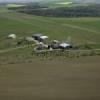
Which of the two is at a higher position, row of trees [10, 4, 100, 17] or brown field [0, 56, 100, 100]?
brown field [0, 56, 100, 100]

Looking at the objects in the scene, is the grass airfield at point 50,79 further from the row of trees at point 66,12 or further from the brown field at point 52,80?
the row of trees at point 66,12

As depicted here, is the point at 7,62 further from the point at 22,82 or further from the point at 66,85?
the point at 66,85

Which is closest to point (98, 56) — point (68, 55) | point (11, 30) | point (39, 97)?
point (68, 55)

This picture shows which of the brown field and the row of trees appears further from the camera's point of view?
the row of trees

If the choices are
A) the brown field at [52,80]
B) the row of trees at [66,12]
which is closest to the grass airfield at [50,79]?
the brown field at [52,80]

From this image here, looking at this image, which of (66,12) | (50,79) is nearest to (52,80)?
(50,79)

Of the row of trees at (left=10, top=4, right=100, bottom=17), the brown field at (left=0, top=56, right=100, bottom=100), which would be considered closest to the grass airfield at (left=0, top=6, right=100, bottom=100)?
the brown field at (left=0, top=56, right=100, bottom=100)

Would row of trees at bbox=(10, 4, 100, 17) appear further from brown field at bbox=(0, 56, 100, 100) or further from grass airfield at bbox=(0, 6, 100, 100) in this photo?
brown field at bbox=(0, 56, 100, 100)

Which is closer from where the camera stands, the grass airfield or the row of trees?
the grass airfield

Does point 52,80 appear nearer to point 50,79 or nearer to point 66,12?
point 50,79
